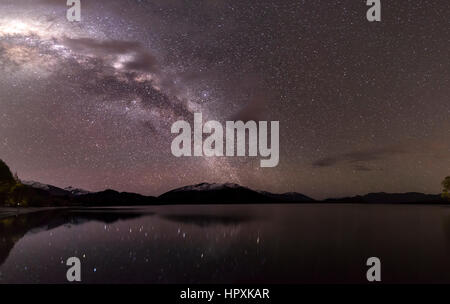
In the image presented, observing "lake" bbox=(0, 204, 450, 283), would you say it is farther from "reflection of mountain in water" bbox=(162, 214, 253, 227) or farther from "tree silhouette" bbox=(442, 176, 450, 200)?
"tree silhouette" bbox=(442, 176, 450, 200)

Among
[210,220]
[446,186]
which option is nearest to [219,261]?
[210,220]

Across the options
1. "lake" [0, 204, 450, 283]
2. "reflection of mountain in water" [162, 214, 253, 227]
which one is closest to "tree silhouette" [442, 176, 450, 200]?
"reflection of mountain in water" [162, 214, 253, 227]

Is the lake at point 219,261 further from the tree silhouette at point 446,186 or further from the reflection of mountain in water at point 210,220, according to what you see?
the tree silhouette at point 446,186

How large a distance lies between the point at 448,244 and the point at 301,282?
24809mm

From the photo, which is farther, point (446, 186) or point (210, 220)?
point (446, 186)

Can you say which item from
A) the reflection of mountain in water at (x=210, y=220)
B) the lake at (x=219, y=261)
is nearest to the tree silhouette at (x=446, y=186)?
the reflection of mountain in water at (x=210, y=220)

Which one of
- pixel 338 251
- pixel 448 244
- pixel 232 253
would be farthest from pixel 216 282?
pixel 448 244

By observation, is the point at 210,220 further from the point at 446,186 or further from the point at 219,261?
the point at 446,186

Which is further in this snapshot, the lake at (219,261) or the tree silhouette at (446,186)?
the tree silhouette at (446,186)

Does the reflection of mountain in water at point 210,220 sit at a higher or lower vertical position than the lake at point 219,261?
lower

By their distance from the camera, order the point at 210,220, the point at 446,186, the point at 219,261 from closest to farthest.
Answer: the point at 219,261
the point at 210,220
the point at 446,186
